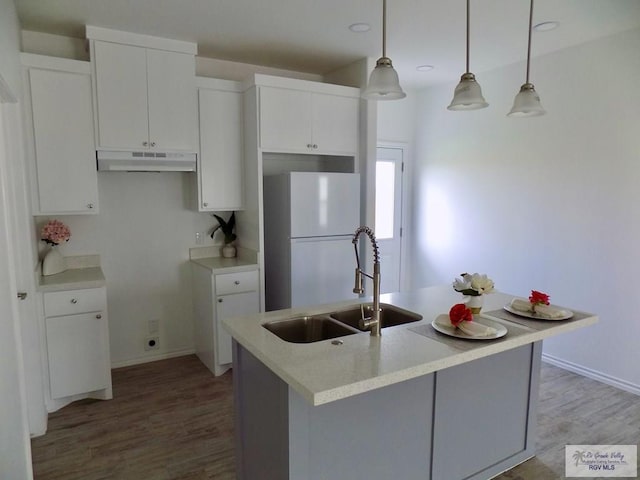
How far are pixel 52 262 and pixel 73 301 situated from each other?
0.46 meters

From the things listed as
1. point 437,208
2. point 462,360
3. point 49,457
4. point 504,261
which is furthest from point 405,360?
point 437,208

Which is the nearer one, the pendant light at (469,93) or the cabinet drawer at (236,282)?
the pendant light at (469,93)

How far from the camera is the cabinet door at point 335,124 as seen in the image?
3.71 meters

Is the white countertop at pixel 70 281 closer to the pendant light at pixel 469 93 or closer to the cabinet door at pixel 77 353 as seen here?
the cabinet door at pixel 77 353

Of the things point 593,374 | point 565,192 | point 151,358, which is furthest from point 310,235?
point 593,374

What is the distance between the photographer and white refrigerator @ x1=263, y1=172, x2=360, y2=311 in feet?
11.4

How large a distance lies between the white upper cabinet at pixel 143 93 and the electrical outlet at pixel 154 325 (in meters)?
1.51

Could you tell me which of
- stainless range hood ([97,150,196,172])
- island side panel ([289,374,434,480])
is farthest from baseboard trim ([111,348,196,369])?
island side panel ([289,374,434,480])

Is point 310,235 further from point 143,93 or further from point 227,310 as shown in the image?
point 143,93

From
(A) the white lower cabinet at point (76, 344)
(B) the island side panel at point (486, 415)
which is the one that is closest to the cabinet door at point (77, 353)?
(A) the white lower cabinet at point (76, 344)

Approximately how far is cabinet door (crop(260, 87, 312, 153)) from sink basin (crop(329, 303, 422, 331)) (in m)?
1.75

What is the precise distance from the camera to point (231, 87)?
3.58 m

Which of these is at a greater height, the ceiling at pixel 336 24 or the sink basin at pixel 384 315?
the ceiling at pixel 336 24

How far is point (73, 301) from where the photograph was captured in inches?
115
